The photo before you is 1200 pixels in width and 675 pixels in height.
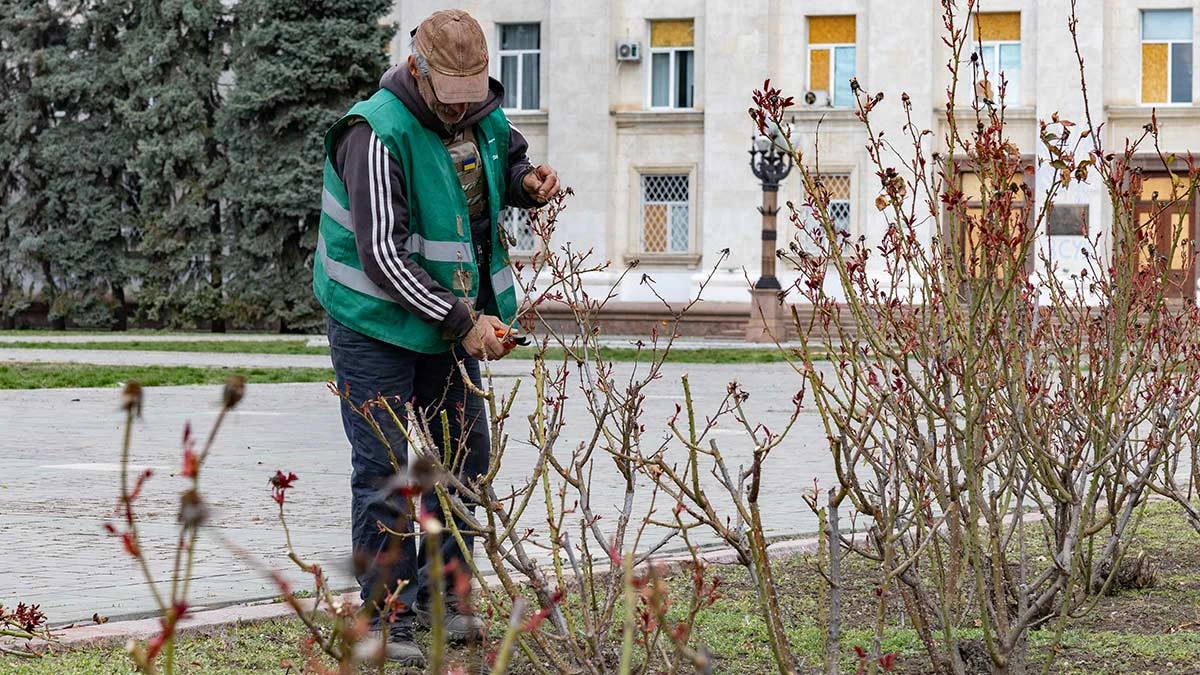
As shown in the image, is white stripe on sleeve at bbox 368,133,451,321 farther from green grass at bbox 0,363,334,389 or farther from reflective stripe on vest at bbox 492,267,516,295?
green grass at bbox 0,363,334,389

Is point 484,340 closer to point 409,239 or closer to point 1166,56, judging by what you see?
point 409,239

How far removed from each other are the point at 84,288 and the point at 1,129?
403 cm

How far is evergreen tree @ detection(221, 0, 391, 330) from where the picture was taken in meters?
41.0

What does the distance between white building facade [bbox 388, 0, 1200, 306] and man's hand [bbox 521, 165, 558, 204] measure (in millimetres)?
34768

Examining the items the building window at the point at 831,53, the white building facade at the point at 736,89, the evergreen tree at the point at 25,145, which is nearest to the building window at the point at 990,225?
the white building facade at the point at 736,89

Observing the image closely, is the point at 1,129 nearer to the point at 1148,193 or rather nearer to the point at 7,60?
the point at 7,60

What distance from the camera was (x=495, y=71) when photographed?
43.5 m

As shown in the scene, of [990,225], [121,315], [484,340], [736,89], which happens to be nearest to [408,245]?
[484,340]

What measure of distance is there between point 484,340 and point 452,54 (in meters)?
0.72

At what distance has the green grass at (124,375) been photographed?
18.2 metres

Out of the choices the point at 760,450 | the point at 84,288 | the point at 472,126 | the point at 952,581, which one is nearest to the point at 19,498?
the point at 472,126

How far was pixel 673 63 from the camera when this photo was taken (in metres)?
42.7

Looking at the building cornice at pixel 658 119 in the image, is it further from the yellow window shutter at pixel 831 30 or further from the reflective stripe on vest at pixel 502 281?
the reflective stripe on vest at pixel 502 281

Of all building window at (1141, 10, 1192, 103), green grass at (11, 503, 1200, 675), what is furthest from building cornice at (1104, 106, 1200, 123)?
green grass at (11, 503, 1200, 675)
